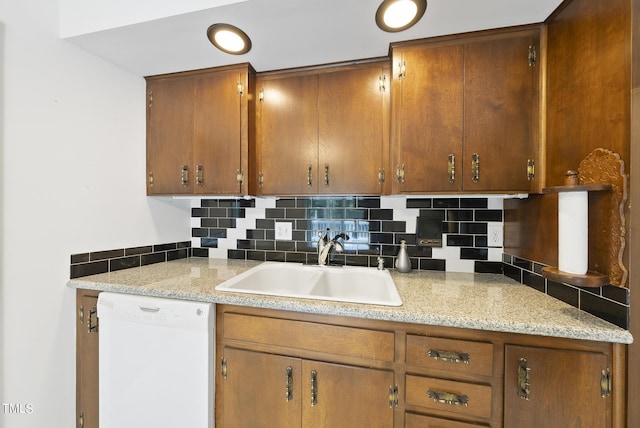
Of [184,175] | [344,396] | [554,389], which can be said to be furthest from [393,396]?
[184,175]

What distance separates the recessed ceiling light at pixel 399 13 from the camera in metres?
1.09

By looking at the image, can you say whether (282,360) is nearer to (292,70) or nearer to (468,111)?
(468,111)

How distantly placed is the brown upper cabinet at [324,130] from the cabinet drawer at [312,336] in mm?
739

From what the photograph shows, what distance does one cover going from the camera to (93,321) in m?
1.39

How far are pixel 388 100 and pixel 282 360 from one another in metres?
1.38

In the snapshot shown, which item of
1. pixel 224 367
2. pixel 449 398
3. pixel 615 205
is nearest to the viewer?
pixel 615 205

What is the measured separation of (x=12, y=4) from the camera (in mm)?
1192

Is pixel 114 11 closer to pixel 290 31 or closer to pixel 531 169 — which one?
pixel 290 31

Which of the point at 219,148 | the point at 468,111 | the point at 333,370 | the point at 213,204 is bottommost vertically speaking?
the point at 333,370

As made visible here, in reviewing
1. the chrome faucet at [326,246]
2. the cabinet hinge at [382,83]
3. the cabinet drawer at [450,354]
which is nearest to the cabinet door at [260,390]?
the cabinet drawer at [450,354]

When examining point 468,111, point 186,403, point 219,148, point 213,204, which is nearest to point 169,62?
point 219,148

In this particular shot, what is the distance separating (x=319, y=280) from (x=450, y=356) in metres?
0.78

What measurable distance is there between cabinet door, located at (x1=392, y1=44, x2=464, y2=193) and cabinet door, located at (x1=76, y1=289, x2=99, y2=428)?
5.66 ft

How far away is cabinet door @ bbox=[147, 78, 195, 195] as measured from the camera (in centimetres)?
168
